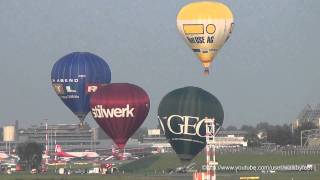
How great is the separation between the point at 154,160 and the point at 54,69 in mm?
30349

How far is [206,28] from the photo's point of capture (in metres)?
87.8

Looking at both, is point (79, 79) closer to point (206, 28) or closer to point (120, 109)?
point (120, 109)

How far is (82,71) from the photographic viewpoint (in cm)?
10050

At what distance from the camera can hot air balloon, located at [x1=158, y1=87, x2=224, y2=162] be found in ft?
286

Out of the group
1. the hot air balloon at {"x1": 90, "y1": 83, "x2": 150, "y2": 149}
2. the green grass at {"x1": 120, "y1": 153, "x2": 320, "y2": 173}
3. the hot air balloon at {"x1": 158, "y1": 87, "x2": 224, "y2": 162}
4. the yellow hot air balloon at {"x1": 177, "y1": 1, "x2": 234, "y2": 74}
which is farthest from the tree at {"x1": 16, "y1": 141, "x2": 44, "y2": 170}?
the yellow hot air balloon at {"x1": 177, "y1": 1, "x2": 234, "y2": 74}

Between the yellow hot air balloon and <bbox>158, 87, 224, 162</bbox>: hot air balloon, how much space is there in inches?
156

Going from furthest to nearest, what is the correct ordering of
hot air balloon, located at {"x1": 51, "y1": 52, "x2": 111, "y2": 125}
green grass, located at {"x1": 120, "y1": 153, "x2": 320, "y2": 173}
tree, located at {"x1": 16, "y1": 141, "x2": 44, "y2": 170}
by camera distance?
tree, located at {"x1": 16, "y1": 141, "x2": 44, "y2": 170} → green grass, located at {"x1": 120, "y1": 153, "x2": 320, "y2": 173} → hot air balloon, located at {"x1": 51, "y1": 52, "x2": 111, "y2": 125}

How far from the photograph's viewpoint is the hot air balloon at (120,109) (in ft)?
308

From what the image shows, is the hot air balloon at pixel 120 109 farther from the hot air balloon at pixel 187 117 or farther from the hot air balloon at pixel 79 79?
the hot air balloon at pixel 79 79

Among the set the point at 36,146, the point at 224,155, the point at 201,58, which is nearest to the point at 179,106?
the point at 201,58

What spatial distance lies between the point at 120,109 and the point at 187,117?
8.02 meters

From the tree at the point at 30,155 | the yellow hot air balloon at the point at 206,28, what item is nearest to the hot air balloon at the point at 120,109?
the yellow hot air balloon at the point at 206,28

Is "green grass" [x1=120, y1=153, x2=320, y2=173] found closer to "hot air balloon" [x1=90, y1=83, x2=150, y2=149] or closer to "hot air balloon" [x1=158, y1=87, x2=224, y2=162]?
"hot air balloon" [x1=90, y1=83, x2=150, y2=149]

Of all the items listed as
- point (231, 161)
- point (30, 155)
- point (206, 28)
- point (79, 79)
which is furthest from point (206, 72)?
point (30, 155)
